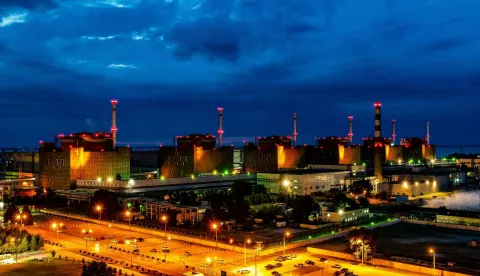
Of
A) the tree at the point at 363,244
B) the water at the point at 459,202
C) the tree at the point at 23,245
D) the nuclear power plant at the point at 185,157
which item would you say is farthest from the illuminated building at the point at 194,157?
the tree at the point at 363,244

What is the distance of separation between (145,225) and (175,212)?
12.1 feet

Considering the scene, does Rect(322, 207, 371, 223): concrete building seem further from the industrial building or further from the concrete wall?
the industrial building

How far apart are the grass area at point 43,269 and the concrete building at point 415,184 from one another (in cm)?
5161

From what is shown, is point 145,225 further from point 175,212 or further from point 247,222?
point 247,222

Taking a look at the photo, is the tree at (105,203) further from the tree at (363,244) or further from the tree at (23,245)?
the tree at (363,244)

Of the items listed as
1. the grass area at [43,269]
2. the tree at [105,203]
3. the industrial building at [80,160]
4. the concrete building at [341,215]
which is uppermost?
the industrial building at [80,160]

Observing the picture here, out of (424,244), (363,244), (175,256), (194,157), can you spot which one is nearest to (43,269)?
(175,256)

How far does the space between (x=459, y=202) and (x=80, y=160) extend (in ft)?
174

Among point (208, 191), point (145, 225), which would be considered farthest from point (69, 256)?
point (208, 191)

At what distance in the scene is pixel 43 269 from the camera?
32844 mm

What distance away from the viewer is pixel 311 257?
122 feet

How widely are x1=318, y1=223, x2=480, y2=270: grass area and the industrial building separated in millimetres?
41187

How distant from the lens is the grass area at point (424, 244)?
35.5 meters

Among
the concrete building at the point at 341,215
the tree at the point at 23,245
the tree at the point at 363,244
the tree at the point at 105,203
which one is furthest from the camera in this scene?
the tree at the point at 105,203
